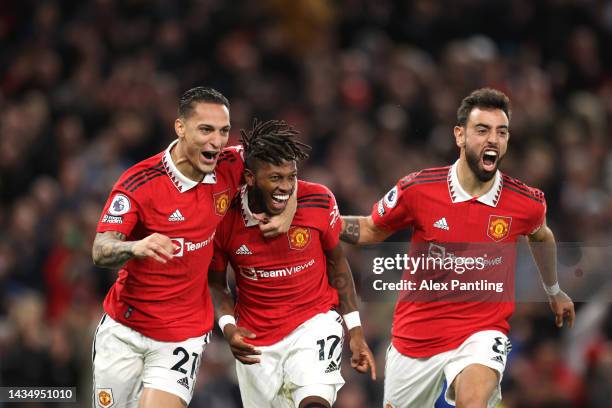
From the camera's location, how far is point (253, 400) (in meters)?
7.53

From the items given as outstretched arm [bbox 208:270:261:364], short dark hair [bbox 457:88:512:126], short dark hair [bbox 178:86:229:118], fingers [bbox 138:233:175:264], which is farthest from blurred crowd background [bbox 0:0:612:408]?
fingers [bbox 138:233:175:264]

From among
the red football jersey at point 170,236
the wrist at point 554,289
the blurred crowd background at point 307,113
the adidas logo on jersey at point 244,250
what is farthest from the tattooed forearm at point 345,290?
the blurred crowd background at point 307,113

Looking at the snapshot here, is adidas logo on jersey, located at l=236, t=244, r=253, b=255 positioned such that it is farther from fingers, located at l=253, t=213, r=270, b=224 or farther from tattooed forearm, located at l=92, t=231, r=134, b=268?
tattooed forearm, located at l=92, t=231, r=134, b=268

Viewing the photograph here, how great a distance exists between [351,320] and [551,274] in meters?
1.31

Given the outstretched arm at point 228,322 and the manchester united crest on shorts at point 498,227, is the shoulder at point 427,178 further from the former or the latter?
the outstretched arm at point 228,322

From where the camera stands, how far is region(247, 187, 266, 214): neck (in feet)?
24.1

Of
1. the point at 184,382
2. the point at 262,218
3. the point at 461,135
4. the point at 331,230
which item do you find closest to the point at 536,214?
the point at 461,135

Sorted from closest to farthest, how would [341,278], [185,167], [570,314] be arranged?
1. [185,167]
2. [341,278]
3. [570,314]

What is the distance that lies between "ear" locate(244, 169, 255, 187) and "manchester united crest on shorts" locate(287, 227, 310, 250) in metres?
0.36

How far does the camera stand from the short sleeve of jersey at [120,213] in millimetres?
6938

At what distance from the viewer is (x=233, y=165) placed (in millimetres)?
7430

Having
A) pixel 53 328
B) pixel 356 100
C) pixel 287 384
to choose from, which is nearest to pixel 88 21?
pixel 356 100

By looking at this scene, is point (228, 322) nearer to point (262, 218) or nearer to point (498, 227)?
point (262, 218)

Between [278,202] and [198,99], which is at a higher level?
[198,99]
